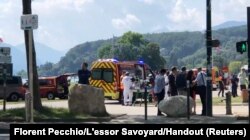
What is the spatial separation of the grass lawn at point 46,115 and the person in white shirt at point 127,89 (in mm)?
8171

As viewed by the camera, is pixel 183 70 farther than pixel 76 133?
Yes

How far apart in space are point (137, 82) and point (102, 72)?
2184mm

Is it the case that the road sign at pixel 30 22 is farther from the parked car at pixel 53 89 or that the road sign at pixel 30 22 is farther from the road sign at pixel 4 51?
the parked car at pixel 53 89

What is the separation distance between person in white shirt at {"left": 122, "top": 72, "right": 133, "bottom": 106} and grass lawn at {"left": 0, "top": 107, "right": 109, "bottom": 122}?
8171mm

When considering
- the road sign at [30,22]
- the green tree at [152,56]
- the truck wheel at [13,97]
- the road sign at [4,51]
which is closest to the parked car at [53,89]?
the truck wheel at [13,97]

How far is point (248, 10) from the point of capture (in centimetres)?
1359

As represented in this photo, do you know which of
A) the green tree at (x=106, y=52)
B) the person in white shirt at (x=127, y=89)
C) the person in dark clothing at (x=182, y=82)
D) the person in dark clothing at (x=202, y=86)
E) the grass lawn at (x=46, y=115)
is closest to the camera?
the grass lawn at (x=46, y=115)

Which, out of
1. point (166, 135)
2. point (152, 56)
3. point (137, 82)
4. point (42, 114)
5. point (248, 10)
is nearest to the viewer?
point (166, 135)

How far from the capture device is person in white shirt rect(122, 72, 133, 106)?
2769 cm

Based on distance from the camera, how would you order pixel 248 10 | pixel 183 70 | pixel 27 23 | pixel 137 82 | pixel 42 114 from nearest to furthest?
pixel 248 10 → pixel 27 23 → pixel 42 114 → pixel 183 70 → pixel 137 82

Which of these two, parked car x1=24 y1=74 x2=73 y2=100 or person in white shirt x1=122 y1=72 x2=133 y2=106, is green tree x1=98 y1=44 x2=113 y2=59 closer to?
parked car x1=24 y1=74 x2=73 y2=100

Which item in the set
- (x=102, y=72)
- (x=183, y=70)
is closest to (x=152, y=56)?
(x=102, y=72)

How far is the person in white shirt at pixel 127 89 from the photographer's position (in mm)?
27688

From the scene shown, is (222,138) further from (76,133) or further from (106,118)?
(106,118)
